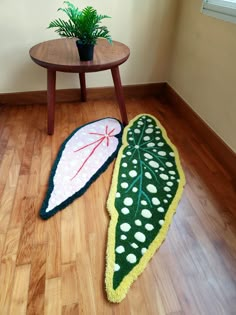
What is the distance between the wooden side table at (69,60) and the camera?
49.0 inches

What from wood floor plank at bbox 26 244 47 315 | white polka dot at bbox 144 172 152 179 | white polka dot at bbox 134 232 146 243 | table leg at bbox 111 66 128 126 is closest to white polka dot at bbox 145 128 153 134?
table leg at bbox 111 66 128 126

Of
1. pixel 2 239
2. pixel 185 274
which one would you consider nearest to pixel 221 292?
pixel 185 274

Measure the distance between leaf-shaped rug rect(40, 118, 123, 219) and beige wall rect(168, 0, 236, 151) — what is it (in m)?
0.55

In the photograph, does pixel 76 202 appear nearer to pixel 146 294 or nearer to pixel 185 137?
pixel 146 294

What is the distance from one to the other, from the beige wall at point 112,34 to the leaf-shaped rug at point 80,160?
522 millimetres

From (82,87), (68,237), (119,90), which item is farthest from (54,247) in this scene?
(82,87)

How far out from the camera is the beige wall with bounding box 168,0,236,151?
126 centimetres

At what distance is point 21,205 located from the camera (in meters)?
1.07

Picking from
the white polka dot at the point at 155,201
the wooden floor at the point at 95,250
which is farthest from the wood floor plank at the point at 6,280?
the white polka dot at the point at 155,201

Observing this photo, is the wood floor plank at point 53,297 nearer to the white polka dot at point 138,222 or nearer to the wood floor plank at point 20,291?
the wood floor plank at point 20,291

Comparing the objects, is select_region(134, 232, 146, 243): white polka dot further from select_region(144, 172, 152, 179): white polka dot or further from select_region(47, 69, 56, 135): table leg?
select_region(47, 69, 56, 135): table leg

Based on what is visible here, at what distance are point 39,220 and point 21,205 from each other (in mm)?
129

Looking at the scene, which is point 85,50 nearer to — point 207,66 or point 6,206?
point 207,66

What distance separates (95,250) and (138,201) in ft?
0.96
